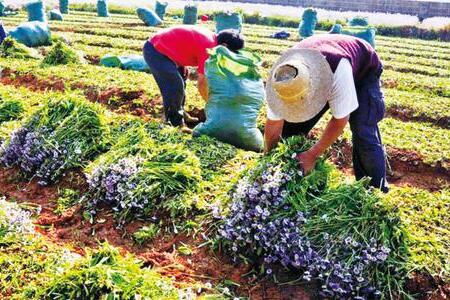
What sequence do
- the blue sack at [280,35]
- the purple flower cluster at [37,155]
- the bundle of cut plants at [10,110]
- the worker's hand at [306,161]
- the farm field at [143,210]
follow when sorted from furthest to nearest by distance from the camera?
the blue sack at [280,35], the bundle of cut plants at [10,110], the purple flower cluster at [37,155], the worker's hand at [306,161], the farm field at [143,210]

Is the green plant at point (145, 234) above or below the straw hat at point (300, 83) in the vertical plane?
below

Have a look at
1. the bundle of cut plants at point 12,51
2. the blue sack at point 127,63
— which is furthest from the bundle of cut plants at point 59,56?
the bundle of cut plants at point 12,51

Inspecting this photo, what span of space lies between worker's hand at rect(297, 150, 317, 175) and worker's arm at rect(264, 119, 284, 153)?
0.24 m

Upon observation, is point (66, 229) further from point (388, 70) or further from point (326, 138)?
point (388, 70)

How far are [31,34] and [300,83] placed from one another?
981cm

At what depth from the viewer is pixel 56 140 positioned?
412 centimetres

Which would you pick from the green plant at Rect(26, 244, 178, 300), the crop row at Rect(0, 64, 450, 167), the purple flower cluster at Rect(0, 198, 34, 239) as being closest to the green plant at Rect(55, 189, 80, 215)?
the purple flower cluster at Rect(0, 198, 34, 239)

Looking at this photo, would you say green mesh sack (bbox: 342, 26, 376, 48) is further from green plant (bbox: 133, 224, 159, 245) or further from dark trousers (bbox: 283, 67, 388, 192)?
green plant (bbox: 133, 224, 159, 245)

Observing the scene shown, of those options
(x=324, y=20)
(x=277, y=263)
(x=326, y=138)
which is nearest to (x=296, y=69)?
(x=326, y=138)

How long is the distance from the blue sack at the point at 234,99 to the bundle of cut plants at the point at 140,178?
819 mm

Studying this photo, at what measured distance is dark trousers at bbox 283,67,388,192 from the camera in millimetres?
3457

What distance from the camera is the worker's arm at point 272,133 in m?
3.28

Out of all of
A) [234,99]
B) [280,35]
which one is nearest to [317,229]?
[234,99]

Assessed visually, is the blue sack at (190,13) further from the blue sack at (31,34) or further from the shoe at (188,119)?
the shoe at (188,119)
